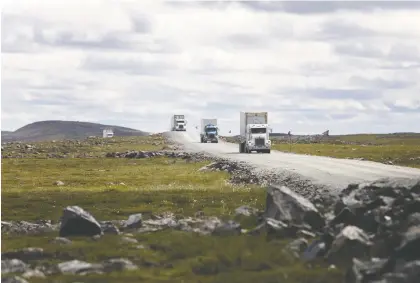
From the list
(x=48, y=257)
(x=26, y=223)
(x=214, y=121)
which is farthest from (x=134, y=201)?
(x=214, y=121)

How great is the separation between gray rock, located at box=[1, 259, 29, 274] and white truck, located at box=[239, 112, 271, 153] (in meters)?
85.5

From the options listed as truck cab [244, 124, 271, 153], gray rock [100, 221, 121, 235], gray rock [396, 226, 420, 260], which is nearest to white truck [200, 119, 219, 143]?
truck cab [244, 124, 271, 153]

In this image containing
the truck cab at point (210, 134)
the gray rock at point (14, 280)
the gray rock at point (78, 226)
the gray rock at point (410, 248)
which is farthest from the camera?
the truck cab at point (210, 134)

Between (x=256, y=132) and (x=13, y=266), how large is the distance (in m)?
86.4

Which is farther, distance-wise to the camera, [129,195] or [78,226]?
[129,195]

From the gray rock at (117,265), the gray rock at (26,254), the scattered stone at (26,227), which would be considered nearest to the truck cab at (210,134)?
the scattered stone at (26,227)

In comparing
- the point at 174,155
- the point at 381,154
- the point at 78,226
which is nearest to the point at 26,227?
the point at 78,226

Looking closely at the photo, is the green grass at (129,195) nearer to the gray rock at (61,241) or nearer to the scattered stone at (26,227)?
the scattered stone at (26,227)

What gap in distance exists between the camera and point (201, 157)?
4060 inches

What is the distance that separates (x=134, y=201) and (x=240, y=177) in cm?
1727

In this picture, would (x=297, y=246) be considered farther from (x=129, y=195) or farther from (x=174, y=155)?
(x=174, y=155)

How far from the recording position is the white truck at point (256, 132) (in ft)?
358

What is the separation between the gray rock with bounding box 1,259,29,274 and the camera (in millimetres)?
23422

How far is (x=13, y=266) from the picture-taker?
23766mm
